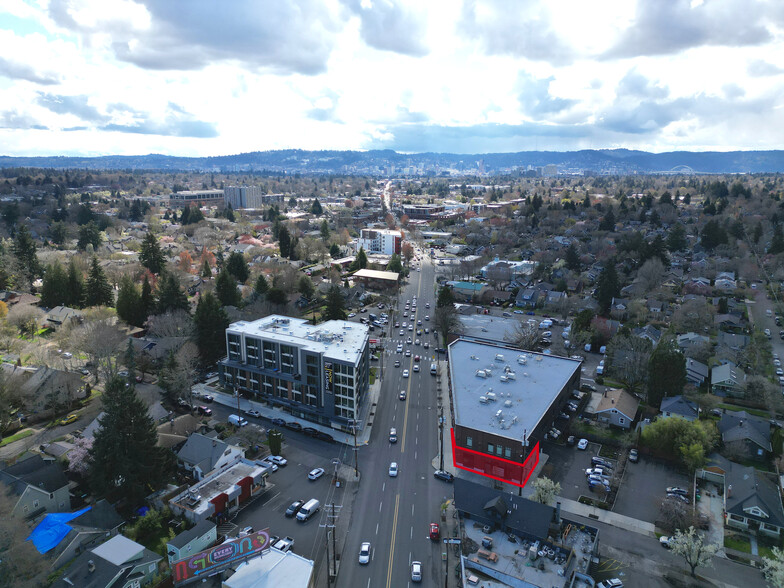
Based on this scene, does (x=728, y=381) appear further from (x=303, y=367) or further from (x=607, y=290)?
(x=303, y=367)

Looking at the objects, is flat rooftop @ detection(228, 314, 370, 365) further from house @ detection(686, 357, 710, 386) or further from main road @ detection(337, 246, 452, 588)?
house @ detection(686, 357, 710, 386)

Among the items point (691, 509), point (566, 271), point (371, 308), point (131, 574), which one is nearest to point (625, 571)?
point (691, 509)

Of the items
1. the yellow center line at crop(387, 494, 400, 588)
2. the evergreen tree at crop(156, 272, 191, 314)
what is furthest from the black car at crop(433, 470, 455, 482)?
the evergreen tree at crop(156, 272, 191, 314)

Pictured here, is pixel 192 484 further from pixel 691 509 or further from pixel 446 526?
pixel 691 509

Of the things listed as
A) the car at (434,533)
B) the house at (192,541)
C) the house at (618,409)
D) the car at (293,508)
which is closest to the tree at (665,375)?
the house at (618,409)

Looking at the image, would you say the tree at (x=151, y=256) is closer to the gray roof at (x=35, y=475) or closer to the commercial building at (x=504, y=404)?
the gray roof at (x=35, y=475)

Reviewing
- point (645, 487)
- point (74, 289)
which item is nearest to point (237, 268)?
point (74, 289)

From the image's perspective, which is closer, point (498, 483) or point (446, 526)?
point (446, 526)
